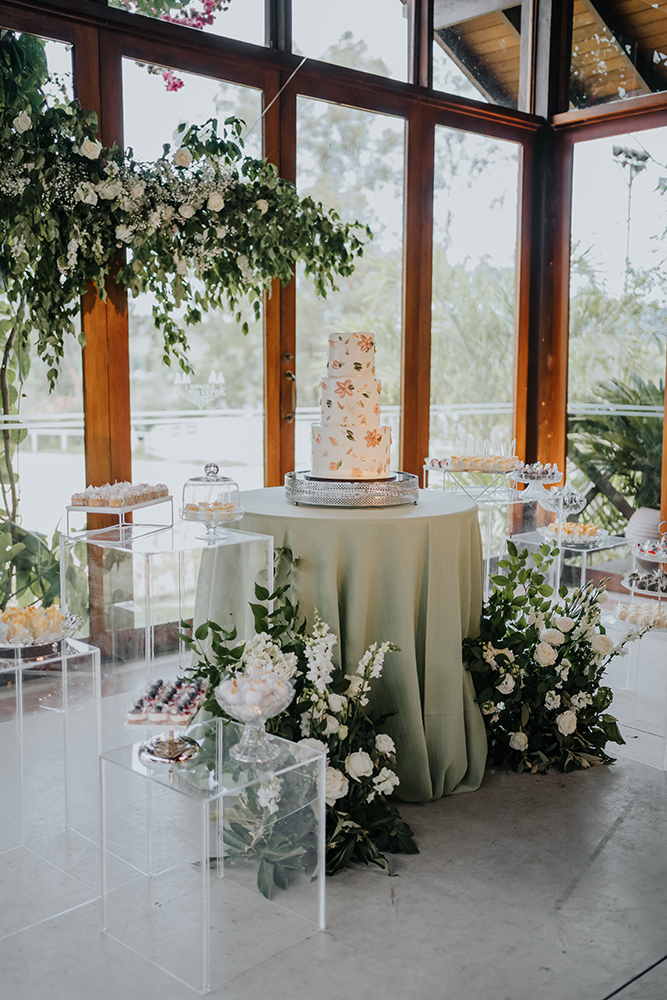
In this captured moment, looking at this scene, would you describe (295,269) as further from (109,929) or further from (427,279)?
(109,929)

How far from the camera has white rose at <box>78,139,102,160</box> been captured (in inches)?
129

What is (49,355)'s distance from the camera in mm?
3566

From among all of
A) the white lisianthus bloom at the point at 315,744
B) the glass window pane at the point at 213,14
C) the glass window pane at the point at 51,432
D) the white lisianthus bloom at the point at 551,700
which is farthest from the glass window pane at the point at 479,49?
the white lisianthus bloom at the point at 315,744

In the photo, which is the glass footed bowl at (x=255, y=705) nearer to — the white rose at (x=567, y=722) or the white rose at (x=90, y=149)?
the white rose at (x=567, y=722)

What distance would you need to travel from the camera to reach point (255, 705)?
2.15m

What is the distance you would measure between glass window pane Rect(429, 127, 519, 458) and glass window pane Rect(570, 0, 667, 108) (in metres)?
0.56

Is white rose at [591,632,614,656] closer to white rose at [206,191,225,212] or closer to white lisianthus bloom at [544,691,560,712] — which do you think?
white lisianthus bloom at [544,691,560,712]

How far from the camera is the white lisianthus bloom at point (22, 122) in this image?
10.4 feet

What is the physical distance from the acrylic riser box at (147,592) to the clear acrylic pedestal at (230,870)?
69 cm

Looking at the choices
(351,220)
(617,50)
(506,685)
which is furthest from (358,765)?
(617,50)

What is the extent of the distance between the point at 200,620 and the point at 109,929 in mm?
1086

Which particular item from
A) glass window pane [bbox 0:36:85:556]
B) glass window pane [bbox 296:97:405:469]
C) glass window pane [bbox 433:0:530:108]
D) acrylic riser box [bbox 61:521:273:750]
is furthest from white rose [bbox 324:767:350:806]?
glass window pane [bbox 433:0:530:108]

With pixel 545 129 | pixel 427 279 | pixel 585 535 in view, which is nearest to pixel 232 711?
pixel 585 535

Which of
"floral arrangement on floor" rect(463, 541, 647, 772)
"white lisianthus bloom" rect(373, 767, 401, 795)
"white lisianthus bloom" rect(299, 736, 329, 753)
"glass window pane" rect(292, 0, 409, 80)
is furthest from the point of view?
"glass window pane" rect(292, 0, 409, 80)
